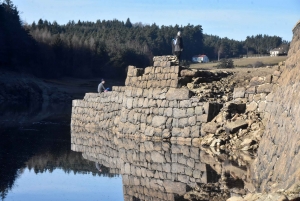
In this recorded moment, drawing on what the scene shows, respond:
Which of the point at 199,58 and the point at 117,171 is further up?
the point at 199,58

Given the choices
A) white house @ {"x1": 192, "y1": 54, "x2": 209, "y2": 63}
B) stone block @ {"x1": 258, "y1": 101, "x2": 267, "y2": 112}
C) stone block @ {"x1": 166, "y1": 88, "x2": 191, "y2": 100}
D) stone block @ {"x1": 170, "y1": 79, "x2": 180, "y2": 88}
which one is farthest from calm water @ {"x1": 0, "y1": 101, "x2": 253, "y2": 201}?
white house @ {"x1": 192, "y1": 54, "x2": 209, "y2": 63}

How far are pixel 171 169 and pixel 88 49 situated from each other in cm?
6767

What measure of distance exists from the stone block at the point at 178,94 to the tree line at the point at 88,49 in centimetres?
4193

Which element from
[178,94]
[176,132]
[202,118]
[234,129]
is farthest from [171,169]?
[178,94]

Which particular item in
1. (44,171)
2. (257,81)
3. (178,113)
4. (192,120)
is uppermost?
(257,81)

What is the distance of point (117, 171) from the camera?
1284 cm

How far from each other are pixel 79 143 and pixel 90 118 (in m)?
4.90

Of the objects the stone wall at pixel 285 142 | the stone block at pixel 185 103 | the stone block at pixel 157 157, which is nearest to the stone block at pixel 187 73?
the stone block at pixel 185 103

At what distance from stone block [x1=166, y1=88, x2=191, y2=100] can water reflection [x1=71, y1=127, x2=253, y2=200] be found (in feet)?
4.56

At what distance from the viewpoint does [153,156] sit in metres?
14.2

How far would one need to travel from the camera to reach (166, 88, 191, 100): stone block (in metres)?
16.8

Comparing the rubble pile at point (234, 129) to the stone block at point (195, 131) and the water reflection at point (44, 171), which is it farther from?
the water reflection at point (44, 171)

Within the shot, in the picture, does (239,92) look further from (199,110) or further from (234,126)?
(234,126)

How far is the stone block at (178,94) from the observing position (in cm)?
1678
